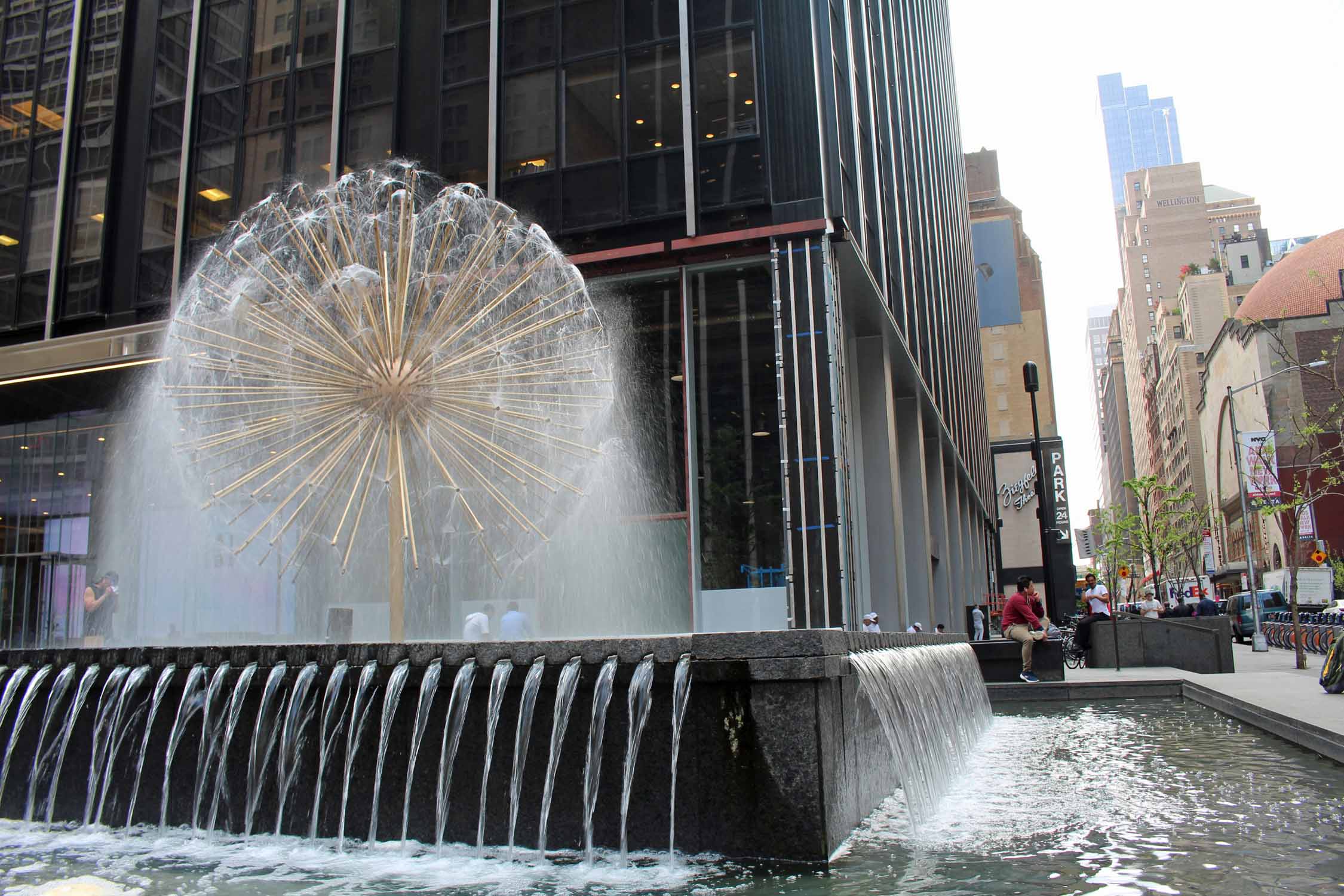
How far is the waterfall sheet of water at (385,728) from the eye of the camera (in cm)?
655

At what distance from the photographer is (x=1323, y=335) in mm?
76562

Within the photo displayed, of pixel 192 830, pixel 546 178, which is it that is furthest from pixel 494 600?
pixel 192 830

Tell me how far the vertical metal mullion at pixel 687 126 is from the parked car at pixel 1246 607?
33.6 metres

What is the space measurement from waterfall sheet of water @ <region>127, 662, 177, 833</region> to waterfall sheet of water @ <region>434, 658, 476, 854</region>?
2396 millimetres

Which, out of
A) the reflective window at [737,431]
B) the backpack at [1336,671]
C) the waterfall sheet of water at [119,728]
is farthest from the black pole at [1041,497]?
the waterfall sheet of water at [119,728]

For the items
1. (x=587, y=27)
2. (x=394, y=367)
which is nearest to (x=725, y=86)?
(x=587, y=27)

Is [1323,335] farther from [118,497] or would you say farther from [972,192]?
[118,497]

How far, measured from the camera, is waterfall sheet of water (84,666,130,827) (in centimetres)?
759

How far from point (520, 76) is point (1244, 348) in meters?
78.6

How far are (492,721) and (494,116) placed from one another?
16.6m

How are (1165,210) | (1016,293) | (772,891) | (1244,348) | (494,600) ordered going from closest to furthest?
1. (772,891)
2. (494,600)
3. (1016,293)
4. (1244,348)
5. (1165,210)

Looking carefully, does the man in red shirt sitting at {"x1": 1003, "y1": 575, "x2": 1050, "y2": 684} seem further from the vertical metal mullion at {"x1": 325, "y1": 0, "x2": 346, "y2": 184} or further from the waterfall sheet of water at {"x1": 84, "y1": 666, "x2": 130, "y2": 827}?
the vertical metal mullion at {"x1": 325, "y1": 0, "x2": 346, "y2": 184}

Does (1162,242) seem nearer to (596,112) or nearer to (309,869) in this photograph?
(596,112)

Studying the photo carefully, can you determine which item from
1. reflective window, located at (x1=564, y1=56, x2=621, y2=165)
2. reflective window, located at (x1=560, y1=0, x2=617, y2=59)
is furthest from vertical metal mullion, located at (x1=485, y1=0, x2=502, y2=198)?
reflective window, located at (x1=560, y1=0, x2=617, y2=59)
